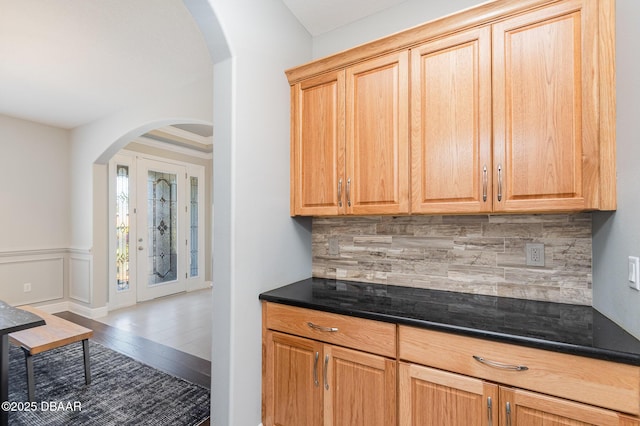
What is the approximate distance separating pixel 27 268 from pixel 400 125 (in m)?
5.26

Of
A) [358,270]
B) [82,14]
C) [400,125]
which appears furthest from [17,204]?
[400,125]

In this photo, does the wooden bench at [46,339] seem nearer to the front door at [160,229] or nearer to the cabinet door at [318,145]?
the cabinet door at [318,145]

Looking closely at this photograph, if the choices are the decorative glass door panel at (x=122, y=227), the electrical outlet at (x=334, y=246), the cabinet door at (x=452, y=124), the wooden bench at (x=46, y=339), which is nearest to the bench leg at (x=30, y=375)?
the wooden bench at (x=46, y=339)

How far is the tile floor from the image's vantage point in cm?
328

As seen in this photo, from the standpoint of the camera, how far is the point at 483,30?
147 cm

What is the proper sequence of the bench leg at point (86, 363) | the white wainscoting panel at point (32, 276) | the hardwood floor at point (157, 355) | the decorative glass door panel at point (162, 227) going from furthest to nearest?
the decorative glass door panel at point (162, 227)
the white wainscoting panel at point (32, 276)
the hardwood floor at point (157, 355)
the bench leg at point (86, 363)

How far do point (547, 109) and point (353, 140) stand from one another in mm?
937

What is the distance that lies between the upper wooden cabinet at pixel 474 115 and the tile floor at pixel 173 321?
95.0 inches

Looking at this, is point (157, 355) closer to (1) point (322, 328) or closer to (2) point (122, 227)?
(1) point (322, 328)

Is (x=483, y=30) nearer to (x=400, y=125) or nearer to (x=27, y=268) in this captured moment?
(x=400, y=125)

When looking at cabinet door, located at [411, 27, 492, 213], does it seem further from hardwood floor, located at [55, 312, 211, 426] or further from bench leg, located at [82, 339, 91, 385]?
bench leg, located at [82, 339, 91, 385]

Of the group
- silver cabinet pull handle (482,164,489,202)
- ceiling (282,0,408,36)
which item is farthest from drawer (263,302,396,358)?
ceiling (282,0,408,36)

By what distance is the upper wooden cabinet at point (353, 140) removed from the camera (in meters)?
1.69

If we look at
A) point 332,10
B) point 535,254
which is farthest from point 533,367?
point 332,10
